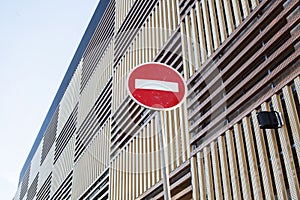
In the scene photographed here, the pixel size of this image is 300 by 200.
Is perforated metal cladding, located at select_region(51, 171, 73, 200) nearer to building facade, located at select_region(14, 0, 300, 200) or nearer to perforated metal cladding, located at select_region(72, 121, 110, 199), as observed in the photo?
perforated metal cladding, located at select_region(72, 121, 110, 199)

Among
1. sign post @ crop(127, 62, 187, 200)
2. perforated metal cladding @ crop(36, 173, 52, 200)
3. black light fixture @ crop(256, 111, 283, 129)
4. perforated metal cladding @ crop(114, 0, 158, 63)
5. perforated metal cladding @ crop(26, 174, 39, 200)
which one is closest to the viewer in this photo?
sign post @ crop(127, 62, 187, 200)

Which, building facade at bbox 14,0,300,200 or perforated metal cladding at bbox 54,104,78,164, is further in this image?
perforated metal cladding at bbox 54,104,78,164

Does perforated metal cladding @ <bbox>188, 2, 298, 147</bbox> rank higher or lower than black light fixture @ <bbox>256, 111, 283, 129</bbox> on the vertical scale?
higher

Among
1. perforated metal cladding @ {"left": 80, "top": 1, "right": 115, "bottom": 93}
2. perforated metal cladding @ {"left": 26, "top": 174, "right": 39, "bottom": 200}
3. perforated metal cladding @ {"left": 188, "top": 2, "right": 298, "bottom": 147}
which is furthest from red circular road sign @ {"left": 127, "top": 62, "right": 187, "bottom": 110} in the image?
perforated metal cladding @ {"left": 26, "top": 174, "right": 39, "bottom": 200}

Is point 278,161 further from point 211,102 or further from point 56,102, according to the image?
point 56,102

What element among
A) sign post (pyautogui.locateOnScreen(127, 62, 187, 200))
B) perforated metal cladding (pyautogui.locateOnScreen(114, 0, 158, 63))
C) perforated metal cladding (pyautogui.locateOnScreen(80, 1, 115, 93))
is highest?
perforated metal cladding (pyautogui.locateOnScreen(80, 1, 115, 93))

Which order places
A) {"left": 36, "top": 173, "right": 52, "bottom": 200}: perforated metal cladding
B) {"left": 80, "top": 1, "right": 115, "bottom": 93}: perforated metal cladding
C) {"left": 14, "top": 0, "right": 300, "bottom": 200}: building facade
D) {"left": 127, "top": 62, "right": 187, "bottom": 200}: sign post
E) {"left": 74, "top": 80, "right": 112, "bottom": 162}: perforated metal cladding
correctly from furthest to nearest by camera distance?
{"left": 36, "top": 173, "right": 52, "bottom": 200}: perforated metal cladding → {"left": 80, "top": 1, "right": 115, "bottom": 93}: perforated metal cladding → {"left": 74, "top": 80, "right": 112, "bottom": 162}: perforated metal cladding → {"left": 14, "top": 0, "right": 300, "bottom": 200}: building facade → {"left": 127, "top": 62, "right": 187, "bottom": 200}: sign post

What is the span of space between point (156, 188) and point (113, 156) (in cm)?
424

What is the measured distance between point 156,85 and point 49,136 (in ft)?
85.1

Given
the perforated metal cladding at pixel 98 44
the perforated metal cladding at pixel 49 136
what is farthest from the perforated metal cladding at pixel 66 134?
the perforated metal cladding at pixel 49 136

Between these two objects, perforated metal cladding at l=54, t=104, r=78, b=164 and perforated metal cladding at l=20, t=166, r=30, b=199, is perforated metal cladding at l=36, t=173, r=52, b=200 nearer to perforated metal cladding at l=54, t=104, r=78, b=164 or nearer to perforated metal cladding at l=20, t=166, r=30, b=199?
perforated metal cladding at l=54, t=104, r=78, b=164

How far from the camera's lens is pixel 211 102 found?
757 centimetres

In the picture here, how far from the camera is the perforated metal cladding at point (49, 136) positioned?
25.8 meters

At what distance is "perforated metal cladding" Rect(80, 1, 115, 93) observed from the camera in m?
16.7
